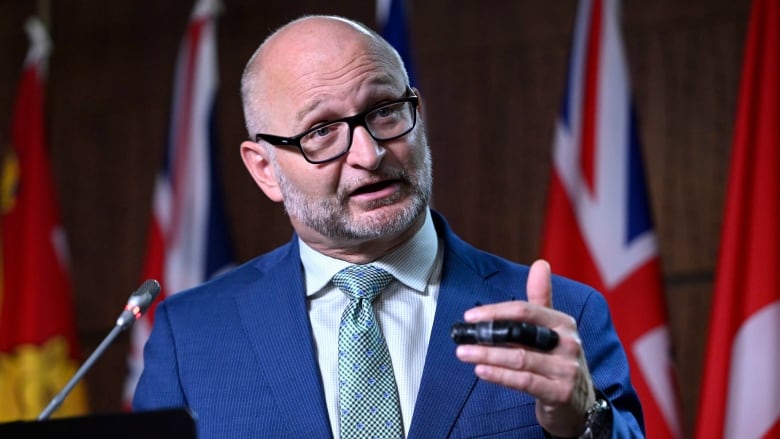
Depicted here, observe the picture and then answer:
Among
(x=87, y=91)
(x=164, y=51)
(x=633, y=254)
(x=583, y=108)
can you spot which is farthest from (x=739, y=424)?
(x=87, y=91)

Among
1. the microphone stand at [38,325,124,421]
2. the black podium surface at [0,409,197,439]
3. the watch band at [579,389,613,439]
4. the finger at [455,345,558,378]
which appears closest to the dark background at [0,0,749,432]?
the watch band at [579,389,613,439]

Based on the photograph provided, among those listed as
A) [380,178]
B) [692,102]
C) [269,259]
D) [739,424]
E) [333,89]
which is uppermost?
[333,89]

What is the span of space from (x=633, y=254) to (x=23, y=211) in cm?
265

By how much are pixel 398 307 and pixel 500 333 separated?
0.62 metres

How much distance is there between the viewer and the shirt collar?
200cm

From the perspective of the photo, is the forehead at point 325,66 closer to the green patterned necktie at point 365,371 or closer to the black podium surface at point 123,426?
the green patterned necktie at point 365,371

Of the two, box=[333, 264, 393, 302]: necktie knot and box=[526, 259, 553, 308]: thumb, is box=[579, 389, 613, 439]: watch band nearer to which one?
box=[526, 259, 553, 308]: thumb

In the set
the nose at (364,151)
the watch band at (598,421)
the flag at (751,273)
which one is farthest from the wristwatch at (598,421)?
the flag at (751,273)

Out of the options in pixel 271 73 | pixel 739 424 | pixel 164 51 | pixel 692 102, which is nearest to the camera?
pixel 271 73

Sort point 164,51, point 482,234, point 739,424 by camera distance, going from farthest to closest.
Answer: point 164,51, point 482,234, point 739,424

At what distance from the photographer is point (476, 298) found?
1.97 m

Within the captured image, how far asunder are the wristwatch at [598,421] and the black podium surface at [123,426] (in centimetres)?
62

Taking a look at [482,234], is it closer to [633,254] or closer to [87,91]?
[633,254]

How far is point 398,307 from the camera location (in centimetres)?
197
